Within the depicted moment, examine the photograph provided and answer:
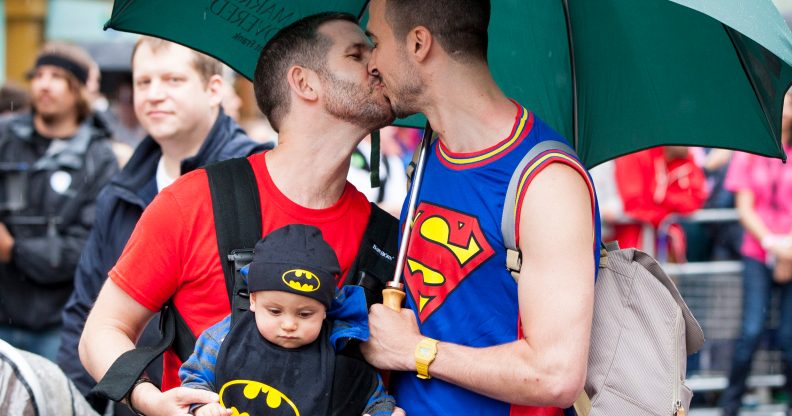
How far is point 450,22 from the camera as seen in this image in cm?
341

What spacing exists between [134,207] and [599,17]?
2.33 meters

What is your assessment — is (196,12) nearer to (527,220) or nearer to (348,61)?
(348,61)

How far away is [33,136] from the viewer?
24.3 ft

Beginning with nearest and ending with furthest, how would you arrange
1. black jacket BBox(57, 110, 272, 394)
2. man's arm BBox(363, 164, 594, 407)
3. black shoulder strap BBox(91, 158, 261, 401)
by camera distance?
1. man's arm BBox(363, 164, 594, 407)
2. black shoulder strap BBox(91, 158, 261, 401)
3. black jacket BBox(57, 110, 272, 394)

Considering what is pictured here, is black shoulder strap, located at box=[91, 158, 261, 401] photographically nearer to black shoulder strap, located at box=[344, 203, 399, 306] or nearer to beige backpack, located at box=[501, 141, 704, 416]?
black shoulder strap, located at box=[344, 203, 399, 306]

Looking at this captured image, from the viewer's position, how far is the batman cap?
10.1 feet

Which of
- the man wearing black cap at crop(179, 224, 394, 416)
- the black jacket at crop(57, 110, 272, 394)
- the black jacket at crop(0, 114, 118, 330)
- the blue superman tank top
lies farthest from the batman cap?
the black jacket at crop(0, 114, 118, 330)

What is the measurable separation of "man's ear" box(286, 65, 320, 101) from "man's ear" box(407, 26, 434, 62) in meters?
0.46

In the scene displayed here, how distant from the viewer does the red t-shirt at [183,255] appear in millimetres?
3447

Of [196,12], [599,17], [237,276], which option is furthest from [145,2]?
[599,17]

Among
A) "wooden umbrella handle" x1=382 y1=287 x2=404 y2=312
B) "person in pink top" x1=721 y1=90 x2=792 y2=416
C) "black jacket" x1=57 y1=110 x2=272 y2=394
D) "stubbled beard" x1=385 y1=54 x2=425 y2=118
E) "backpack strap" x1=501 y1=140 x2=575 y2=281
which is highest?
"stubbled beard" x1=385 y1=54 x2=425 y2=118

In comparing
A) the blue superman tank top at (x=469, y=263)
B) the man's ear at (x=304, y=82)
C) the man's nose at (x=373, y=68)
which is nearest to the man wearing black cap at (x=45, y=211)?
the man's ear at (x=304, y=82)

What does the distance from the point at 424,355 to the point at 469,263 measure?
29cm

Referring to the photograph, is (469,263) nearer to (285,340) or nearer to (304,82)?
(285,340)
